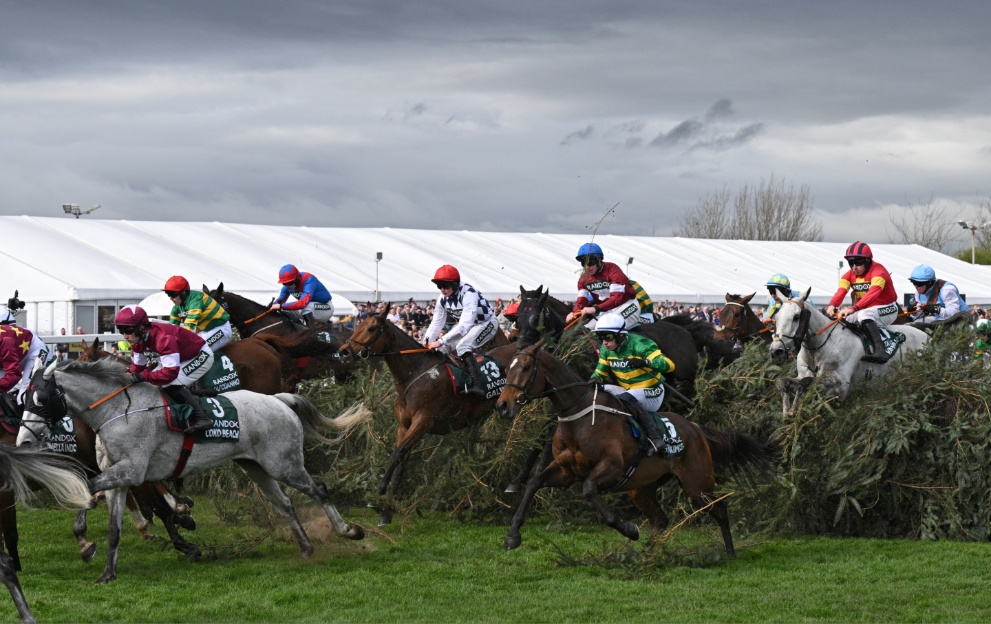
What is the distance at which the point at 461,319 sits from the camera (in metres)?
11.7

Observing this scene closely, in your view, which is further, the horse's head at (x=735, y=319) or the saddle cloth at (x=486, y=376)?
the horse's head at (x=735, y=319)

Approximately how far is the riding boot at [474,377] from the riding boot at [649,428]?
2.25 meters

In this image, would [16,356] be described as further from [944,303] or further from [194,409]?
[944,303]

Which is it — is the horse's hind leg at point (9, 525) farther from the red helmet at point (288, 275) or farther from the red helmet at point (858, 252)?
the red helmet at point (858, 252)

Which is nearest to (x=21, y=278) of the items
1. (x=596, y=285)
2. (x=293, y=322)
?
(x=293, y=322)

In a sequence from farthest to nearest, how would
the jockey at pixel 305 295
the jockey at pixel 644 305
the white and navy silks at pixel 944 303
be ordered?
the jockey at pixel 305 295, the white and navy silks at pixel 944 303, the jockey at pixel 644 305

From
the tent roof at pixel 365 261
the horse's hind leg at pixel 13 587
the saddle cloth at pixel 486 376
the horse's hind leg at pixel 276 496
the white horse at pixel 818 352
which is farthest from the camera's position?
the tent roof at pixel 365 261

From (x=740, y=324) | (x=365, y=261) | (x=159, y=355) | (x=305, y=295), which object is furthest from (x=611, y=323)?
(x=365, y=261)

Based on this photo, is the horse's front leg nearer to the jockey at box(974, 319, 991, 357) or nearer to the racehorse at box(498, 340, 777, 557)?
the racehorse at box(498, 340, 777, 557)

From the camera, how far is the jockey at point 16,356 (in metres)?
8.91

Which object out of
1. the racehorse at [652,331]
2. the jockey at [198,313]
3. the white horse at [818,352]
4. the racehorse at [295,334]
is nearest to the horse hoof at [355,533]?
Result: the racehorse at [652,331]

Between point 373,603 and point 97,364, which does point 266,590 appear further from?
point 97,364

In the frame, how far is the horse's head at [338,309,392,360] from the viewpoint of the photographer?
10953 mm

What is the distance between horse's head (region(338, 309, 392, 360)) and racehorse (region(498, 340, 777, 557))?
2.33 meters
